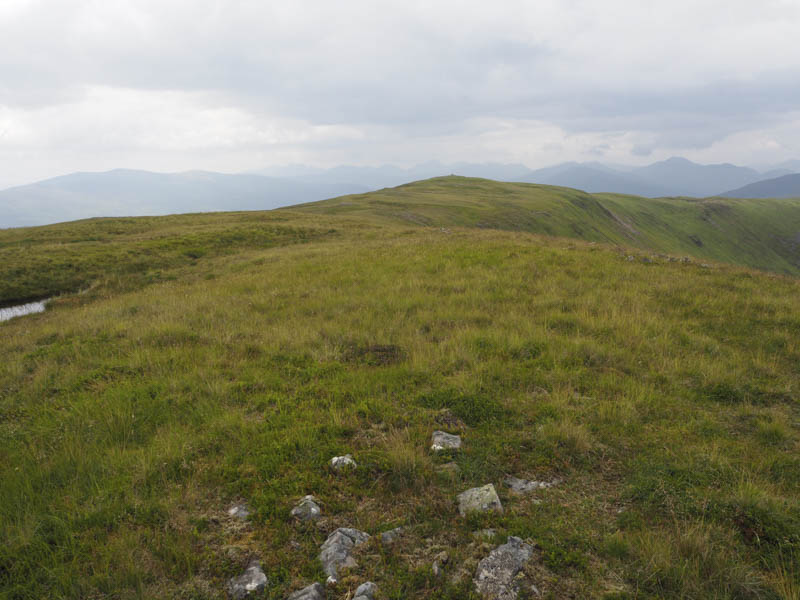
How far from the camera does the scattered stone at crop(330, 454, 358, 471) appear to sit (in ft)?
17.2

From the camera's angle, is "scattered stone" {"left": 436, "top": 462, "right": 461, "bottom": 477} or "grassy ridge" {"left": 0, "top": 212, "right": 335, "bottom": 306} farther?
"grassy ridge" {"left": 0, "top": 212, "right": 335, "bottom": 306}

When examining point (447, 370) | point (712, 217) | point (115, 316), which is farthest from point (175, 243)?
point (712, 217)

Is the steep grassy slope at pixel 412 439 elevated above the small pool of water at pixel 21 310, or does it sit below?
below

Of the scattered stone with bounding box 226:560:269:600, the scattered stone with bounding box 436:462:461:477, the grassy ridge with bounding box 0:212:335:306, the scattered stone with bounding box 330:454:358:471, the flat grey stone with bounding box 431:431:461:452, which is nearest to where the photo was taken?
the scattered stone with bounding box 226:560:269:600

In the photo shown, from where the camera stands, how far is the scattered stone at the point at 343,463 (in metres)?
5.25

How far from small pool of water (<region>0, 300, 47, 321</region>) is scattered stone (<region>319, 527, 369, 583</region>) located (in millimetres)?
21430

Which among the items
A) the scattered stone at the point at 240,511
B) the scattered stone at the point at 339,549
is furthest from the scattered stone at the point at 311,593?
the scattered stone at the point at 240,511

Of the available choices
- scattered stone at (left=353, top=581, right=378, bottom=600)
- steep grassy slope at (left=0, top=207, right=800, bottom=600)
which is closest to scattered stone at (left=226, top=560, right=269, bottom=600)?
steep grassy slope at (left=0, top=207, right=800, bottom=600)

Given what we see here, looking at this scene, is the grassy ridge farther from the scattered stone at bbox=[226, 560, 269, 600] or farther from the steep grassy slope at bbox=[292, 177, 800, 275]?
the steep grassy slope at bbox=[292, 177, 800, 275]

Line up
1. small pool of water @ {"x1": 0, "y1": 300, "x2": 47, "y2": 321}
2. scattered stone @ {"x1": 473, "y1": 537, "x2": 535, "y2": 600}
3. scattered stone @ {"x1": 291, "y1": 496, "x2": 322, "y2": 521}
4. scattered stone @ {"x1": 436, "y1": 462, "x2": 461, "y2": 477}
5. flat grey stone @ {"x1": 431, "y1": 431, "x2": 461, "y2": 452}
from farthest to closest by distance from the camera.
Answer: small pool of water @ {"x1": 0, "y1": 300, "x2": 47, "y2": 321}, flat grey stone @ {"x1": 431, "y1": 431, "x2": 461, "y2": 452}, scattered stone @ {"x1": 436, "y1": 462, "x2": 461, "y2": 477}, scattered stone @ {"x1": 291, "y1": 496, "x2": 322, "y2": 521}, scattered stone @ {"x1": 473, "y1": 537, "x2": 535, "y2": 600}

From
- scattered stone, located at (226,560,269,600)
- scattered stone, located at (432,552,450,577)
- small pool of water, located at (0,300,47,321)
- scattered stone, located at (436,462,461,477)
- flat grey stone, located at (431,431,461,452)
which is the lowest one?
scattered stone, located at (432,552,450,577)

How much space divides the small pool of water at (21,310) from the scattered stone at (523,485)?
22527 mm

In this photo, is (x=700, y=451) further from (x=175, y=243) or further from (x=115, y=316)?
(x=175, y=243)

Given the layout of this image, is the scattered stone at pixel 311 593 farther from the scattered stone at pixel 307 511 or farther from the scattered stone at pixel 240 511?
the scattered stone at pixel 240 511
